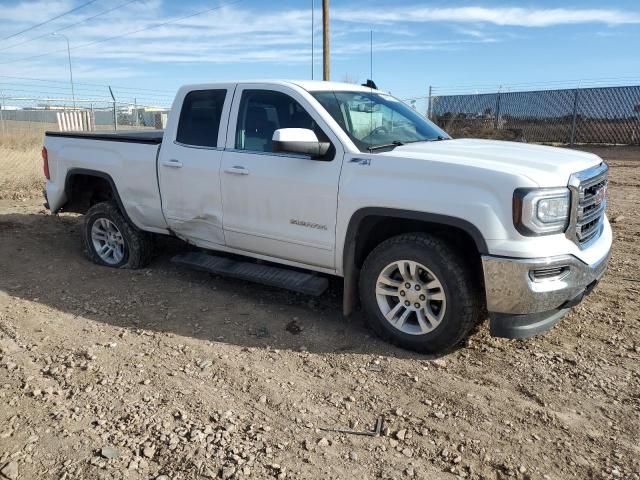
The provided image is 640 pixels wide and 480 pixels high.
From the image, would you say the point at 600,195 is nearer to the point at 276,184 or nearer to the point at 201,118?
the point at 276,184

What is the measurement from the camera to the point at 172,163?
201 inches

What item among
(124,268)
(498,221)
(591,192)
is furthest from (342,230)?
(124,268)

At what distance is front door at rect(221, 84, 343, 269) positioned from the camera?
4195 millimetres

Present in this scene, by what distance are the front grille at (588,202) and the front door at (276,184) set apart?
5.28 feet

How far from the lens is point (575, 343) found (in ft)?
13.5

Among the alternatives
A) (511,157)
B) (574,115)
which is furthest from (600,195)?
(574,115)

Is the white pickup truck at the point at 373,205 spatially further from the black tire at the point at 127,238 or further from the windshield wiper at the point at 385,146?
the black tire at the point at 127,238

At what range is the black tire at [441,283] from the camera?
3.70 meters

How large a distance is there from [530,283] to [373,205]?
1.15 meters

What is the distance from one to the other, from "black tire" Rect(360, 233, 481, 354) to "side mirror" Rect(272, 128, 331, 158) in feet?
2.75

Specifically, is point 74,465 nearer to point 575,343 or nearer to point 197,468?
point 197,468

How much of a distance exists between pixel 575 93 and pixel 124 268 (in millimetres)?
20953

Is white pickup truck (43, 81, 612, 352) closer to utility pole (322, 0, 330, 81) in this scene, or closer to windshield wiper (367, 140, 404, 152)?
windshield wiper (367, 140, 404, 152)

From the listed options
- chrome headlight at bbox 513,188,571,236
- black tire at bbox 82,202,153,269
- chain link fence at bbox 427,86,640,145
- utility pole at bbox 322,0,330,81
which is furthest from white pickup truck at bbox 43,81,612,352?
chain link fence at bbox 427,86,640,145
